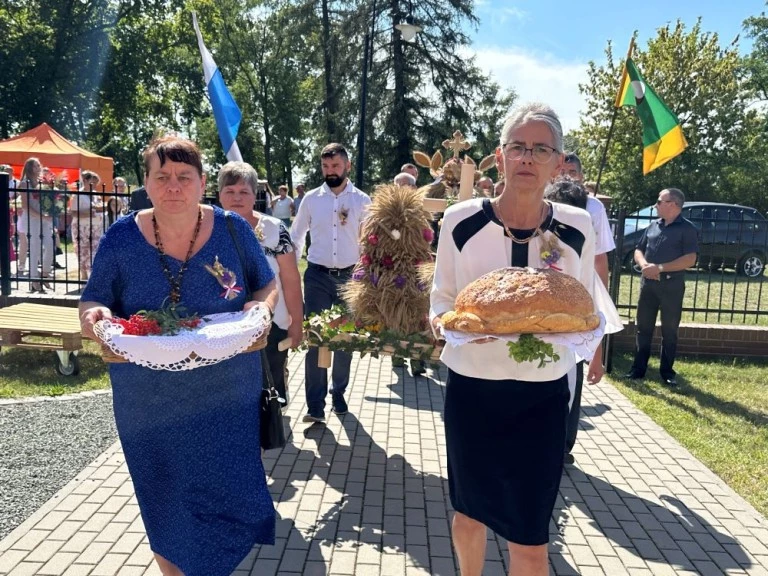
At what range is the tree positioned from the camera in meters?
22.8

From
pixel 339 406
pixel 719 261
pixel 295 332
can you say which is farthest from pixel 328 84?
pixel 295 332

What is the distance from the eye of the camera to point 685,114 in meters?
23.2

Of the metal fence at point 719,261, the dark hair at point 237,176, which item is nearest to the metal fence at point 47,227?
the dark hair at point 237,176

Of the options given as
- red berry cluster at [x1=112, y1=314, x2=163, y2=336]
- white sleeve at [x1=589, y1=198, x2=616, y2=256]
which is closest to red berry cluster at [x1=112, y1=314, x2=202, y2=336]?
red berry cluster at [x1=112, y1=314, x2=163, y2=336]

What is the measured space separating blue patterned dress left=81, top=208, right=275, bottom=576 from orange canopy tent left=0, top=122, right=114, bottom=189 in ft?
54.1

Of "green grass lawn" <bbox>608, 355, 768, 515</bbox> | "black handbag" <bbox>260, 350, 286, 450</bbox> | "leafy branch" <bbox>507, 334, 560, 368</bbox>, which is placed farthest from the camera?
"green grass lawn" <bbox>608, 355, 768, 515</bbox>

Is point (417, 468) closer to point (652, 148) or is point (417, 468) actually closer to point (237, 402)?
point (237, 402)

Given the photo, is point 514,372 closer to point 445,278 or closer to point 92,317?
point 445,278

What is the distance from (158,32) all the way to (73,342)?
1205 inches

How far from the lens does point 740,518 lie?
160 inches

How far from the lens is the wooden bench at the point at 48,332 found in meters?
6.38

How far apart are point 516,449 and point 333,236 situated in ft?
11.7

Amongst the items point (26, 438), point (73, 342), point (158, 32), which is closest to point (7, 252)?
point (73, 342)

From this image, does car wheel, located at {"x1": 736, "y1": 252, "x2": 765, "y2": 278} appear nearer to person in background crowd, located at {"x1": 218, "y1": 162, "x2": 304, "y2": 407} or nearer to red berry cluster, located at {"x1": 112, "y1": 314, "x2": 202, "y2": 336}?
person in background crowd, located at {"x1": 218, "y1": 162, "x2": 304, "y2": 407}
